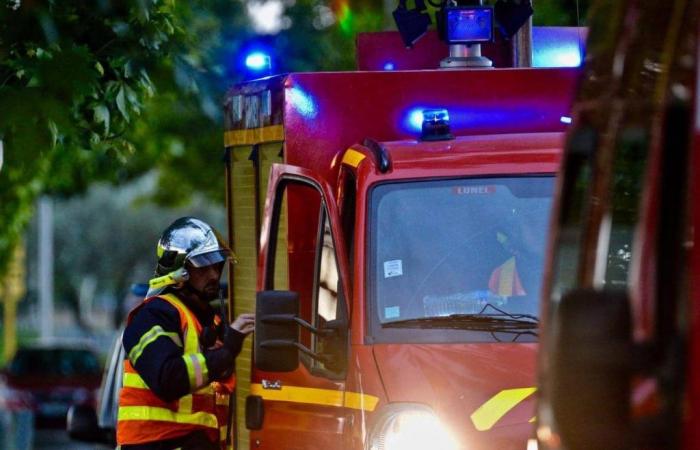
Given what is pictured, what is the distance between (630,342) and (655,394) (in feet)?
0.61

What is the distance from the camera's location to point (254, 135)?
366 inches

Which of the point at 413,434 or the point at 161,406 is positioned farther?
the point at 161,406

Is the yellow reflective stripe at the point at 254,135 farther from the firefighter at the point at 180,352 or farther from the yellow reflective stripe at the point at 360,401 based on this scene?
the yellow reflective stripe at the point at 360,401

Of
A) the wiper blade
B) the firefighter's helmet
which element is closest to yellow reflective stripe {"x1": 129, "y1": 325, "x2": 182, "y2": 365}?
the firefighter's helmet

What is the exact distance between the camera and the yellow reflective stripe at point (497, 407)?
641cm

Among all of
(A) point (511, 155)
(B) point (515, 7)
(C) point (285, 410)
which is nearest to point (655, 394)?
(A) point (511, 155)

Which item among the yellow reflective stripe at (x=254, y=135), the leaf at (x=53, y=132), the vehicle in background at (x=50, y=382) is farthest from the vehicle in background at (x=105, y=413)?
the vehicle in background at (x=50, y=382)

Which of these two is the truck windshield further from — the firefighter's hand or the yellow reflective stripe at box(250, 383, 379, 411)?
the firefighter's hand

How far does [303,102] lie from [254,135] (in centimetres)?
94

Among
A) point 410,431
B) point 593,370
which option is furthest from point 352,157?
point 593,370

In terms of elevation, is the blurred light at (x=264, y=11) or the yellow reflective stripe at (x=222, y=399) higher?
the blurred light at (x=264, y=11)

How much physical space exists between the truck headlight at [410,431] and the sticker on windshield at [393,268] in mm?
762

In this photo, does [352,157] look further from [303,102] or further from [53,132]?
[53,132]

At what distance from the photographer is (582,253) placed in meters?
4.00
